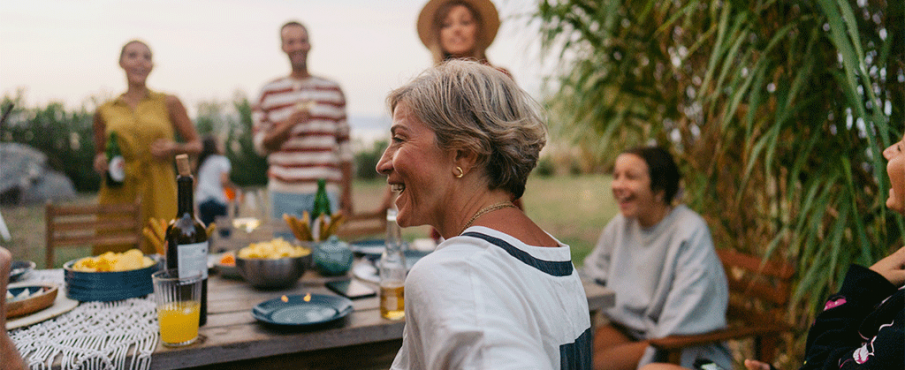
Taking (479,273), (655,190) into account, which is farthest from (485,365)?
(655,190)

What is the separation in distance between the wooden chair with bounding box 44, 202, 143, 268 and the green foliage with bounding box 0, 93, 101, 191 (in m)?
5.64

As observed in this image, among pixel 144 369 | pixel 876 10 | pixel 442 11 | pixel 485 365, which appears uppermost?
pixel 442 11

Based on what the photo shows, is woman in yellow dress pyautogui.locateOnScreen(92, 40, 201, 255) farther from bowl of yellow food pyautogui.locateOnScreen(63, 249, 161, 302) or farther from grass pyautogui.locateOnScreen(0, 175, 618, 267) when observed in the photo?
grass pyautogui.locateOnScreen(0, 175, 618, 267)

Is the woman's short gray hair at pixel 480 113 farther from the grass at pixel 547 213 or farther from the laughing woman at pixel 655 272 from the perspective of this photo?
the grass at pixel 547 213

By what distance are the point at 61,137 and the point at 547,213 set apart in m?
7.22

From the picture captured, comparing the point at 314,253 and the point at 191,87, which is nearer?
the point at 314,253

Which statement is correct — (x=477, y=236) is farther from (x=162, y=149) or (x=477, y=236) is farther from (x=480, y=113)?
(x=162, y=149)

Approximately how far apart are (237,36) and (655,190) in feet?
18.1

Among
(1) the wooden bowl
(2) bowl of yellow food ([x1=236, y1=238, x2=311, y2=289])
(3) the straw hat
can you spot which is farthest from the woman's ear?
(3) the straw hat

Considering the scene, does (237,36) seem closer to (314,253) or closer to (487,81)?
(314,253)

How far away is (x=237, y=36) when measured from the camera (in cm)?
621

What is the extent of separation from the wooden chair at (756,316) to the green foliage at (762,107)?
7 cm

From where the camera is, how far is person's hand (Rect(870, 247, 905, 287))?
1.16 metres

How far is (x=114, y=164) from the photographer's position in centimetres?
265
